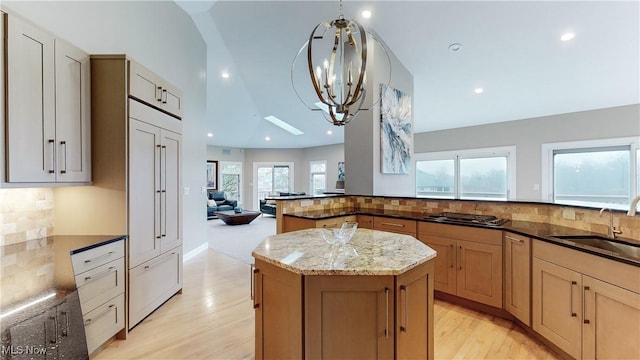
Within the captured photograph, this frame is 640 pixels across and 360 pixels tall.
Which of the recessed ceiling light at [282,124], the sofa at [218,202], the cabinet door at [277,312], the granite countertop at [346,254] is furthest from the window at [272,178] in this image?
the cabinet door at [277,312]

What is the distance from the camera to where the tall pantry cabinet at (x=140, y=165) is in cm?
219

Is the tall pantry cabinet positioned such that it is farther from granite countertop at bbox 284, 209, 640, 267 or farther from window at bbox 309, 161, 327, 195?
window at bbox 309, 161, 327, 195

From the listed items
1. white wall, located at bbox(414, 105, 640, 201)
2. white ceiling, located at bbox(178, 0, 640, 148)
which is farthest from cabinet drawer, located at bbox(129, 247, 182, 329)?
white wall, located at bbox(414, 105, 640, 201)

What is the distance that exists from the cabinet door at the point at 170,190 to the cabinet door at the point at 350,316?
6.68 ft

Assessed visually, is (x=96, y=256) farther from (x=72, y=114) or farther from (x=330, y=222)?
(x=330, y=222)

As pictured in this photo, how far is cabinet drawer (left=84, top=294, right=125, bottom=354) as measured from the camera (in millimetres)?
1890

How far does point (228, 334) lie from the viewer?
7.40 feet

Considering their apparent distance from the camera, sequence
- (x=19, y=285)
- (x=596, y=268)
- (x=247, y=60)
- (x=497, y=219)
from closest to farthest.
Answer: (x=19, y=285) < (x=596, y=268) < (x=497, y=219) < (x=247, y=60)

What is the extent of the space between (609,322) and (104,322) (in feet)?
10.7

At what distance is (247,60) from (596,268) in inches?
219

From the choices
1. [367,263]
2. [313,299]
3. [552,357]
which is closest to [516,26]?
[552,357]

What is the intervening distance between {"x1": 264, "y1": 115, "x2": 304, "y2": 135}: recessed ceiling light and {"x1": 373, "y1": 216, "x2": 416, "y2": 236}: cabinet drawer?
5601mm

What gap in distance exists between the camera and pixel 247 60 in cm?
534

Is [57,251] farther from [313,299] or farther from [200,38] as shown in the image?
[200,38]
